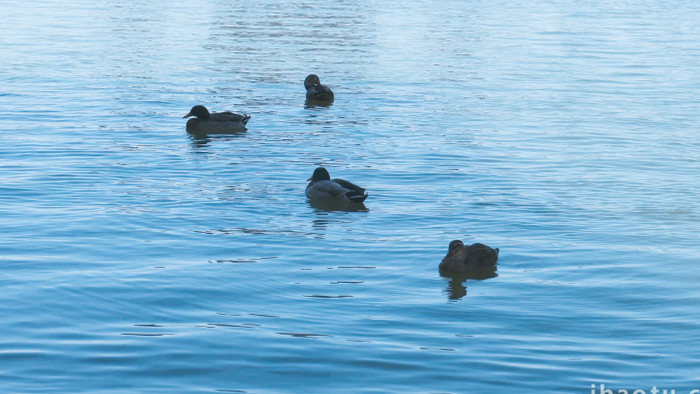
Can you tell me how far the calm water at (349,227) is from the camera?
1141cm

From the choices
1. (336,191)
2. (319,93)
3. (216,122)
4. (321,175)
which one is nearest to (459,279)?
(336,191)

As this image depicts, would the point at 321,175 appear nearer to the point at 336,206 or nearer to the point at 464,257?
the point at 336,206

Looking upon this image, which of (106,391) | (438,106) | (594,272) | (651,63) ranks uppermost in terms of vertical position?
(651,63)

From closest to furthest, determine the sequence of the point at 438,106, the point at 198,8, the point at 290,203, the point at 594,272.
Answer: the point at 594,272 → the point at 290,203 → the point at 438,106 → the point at 198,8

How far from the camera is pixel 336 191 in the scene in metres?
18.6

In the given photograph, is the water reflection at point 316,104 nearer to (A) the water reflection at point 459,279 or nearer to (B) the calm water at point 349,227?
(B) the calm water at point 349,227

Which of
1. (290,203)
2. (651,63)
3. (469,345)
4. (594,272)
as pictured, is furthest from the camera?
(651,63)

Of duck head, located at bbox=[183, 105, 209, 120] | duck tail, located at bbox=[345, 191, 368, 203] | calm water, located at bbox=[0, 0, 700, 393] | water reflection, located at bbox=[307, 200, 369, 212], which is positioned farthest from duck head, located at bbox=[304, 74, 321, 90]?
duck tail, located at bbox=[345, 191, 368, 203]

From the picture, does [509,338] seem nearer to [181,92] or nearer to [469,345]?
[469,345]

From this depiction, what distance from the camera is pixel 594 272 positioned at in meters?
15.2

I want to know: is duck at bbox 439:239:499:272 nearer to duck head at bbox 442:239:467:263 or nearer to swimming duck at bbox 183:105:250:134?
duck head at bbox 442:239:467:263

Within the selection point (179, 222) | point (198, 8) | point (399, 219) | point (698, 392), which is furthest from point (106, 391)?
point (198, 8)

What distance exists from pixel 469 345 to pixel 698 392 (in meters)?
2.44

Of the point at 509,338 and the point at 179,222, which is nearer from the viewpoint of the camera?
the point at 509,338
